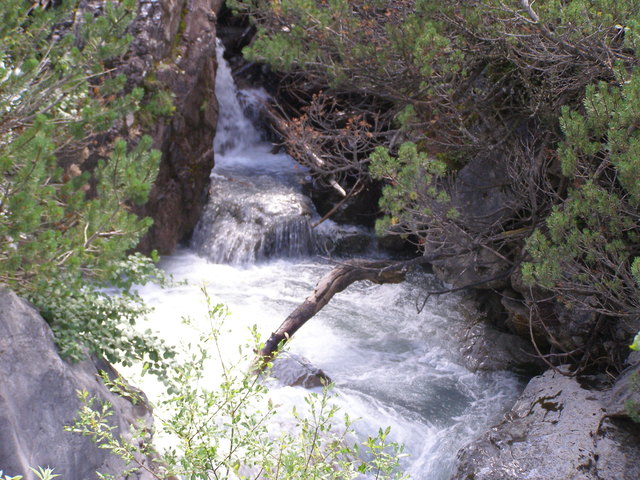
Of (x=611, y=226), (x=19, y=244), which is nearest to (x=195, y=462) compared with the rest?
(x=19, y=244)

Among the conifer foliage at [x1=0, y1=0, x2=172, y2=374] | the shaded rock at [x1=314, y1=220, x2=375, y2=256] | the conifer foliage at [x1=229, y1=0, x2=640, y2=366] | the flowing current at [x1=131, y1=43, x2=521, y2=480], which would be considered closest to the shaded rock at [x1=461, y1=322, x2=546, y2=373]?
the flowing current at [x1=131, y1=43, x2=521, y2=480]

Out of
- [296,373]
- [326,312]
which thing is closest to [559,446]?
[296,373]

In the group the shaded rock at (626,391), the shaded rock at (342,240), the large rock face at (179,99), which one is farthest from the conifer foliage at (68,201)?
the shaded rock at (342,240)

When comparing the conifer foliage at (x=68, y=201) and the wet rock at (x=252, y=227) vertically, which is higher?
the conifer foliage at (x=68, y=201)

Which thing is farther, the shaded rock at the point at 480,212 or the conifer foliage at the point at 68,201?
the shaded rock at the point at 480,212

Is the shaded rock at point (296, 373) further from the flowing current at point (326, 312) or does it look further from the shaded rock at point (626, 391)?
the shaded rock at point (626, 391)

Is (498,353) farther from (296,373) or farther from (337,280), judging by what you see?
(296,373)

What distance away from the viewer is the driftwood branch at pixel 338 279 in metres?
5.25

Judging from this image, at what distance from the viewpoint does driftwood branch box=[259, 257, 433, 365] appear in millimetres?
5254

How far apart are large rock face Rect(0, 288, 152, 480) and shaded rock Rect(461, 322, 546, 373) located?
3.84m

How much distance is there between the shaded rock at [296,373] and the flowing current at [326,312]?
15 centimetres

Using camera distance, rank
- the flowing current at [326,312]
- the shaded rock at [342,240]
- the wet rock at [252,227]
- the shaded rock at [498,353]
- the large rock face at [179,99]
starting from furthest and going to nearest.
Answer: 1. the shaded rock at [342,240]
2. the wet rock at [252,227]
3. the large rock face at [179,99]
4. the shaded rock at [498,353]
5. the flowing current at [326,312]

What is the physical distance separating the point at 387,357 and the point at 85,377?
3653 mm

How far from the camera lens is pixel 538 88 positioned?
492 centimetres
